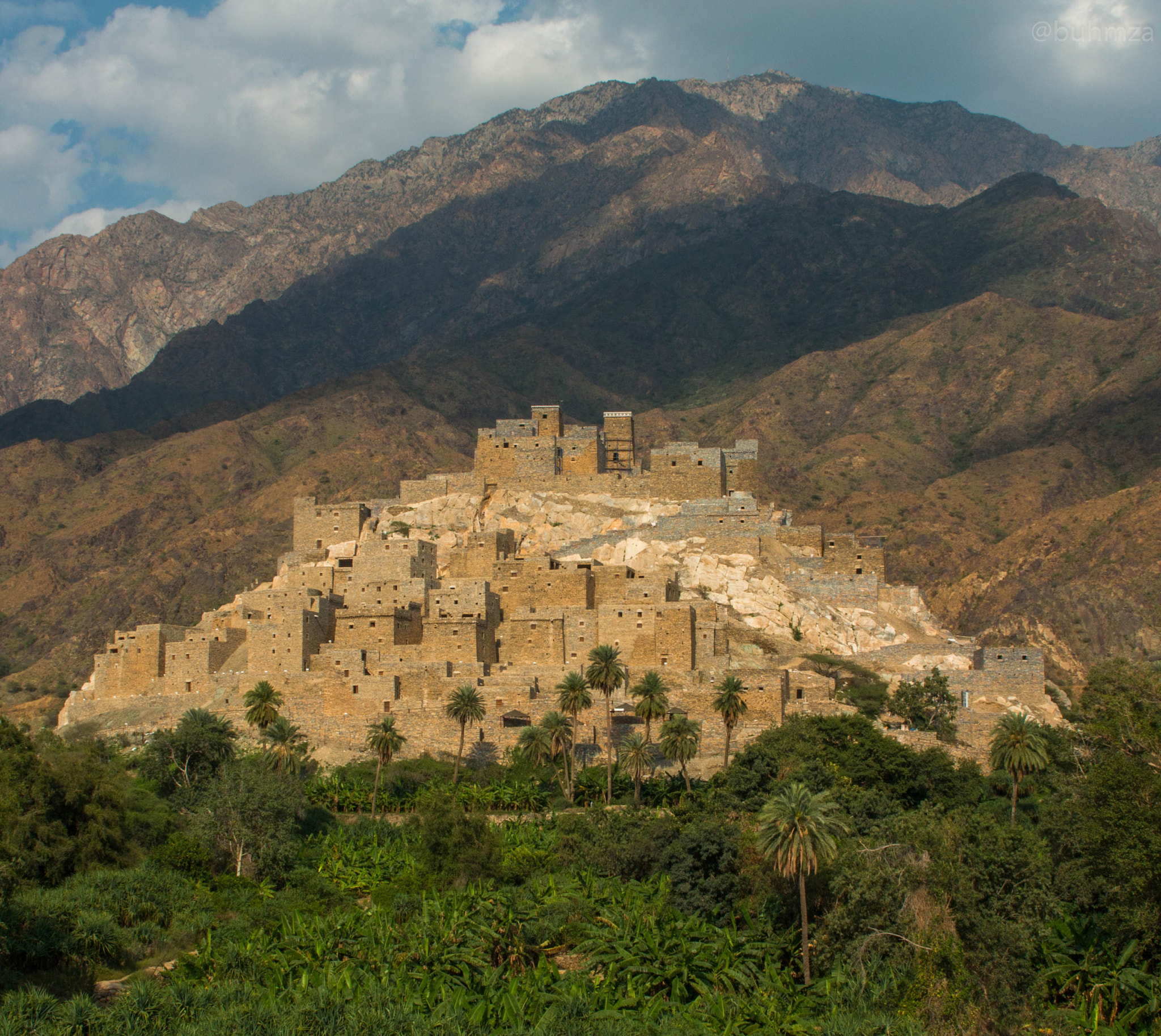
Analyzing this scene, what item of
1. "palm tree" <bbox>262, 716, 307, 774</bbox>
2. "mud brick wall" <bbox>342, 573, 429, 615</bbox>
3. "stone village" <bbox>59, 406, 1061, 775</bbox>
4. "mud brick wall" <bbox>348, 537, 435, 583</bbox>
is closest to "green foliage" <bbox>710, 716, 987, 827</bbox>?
"stone village" <bbox>59, 406, 1061, 775</bbox>

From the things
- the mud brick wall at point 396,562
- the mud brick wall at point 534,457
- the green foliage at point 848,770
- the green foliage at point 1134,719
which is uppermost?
the mud brick wall at point 534,457

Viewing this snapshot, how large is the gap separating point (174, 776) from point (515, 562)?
19055 mm

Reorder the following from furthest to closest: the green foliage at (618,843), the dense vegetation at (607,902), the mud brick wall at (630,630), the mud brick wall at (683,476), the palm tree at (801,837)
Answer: the mud brick wall at (683,476)
the mud brick wall at (630,630)
the green foliage at (618,843)
the palm tree at (801,837)
the dense vegetation at (607,902)

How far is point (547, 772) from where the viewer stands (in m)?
55.2

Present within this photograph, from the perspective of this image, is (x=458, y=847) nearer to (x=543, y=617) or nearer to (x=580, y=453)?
(x=543, y=617)

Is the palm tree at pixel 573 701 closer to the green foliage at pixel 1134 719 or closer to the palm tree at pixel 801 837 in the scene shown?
the palm tree at pixel 801 837

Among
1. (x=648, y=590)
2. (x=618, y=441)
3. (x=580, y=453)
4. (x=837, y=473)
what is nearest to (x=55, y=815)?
(x=648, y=590)

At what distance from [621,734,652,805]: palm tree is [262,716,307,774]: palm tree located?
42.8ft

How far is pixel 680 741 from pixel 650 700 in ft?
6.92

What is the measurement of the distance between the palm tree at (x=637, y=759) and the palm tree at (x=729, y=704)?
10.1 feet

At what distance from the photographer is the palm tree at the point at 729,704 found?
53.2 m

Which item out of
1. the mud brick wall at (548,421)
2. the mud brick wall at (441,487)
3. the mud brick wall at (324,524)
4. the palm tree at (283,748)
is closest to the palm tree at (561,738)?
the palm tree at (283,748)

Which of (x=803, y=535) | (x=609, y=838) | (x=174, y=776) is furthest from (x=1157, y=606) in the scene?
(x=174, y=776)

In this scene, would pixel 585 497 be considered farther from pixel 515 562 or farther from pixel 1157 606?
pixel 1157 606
